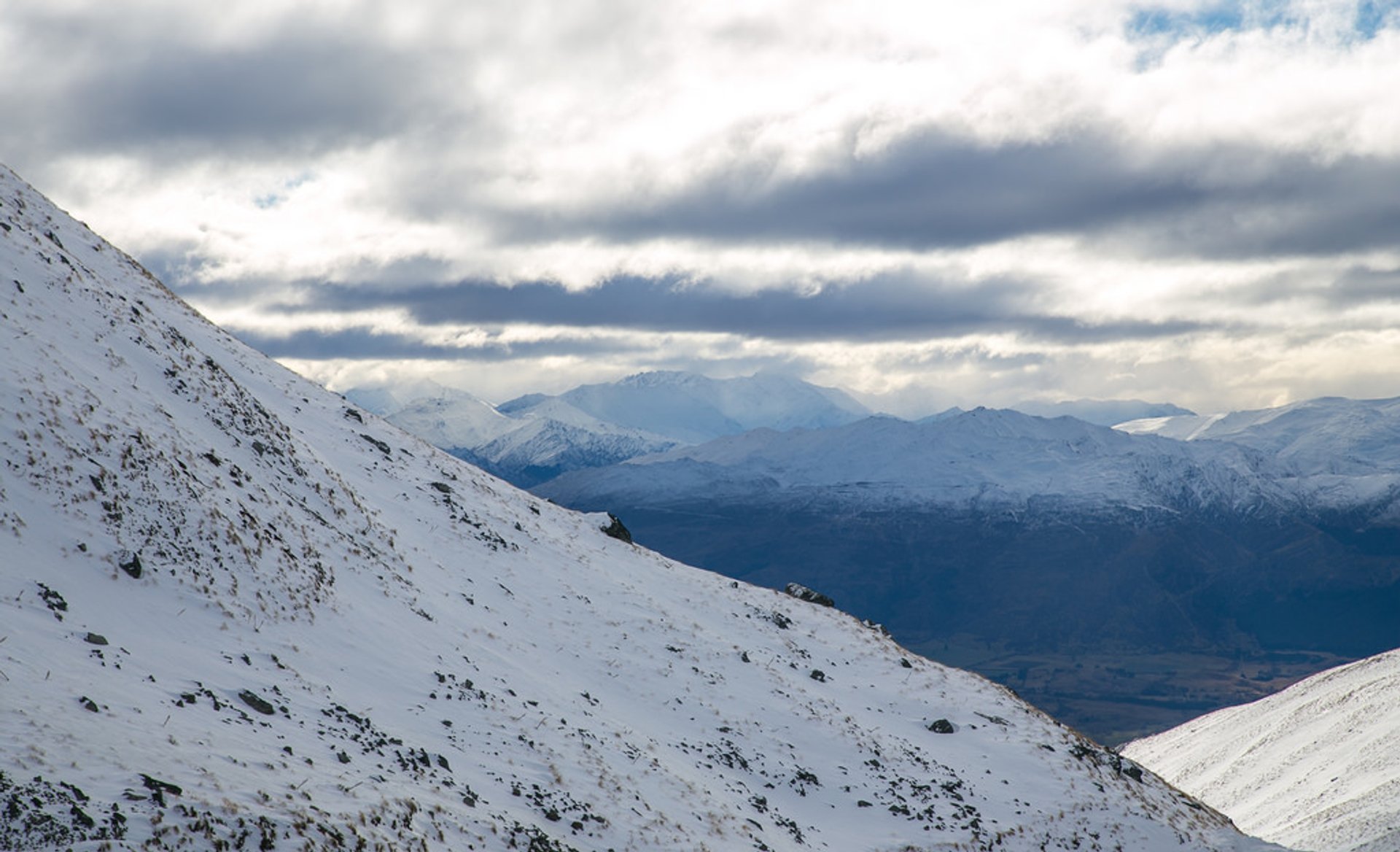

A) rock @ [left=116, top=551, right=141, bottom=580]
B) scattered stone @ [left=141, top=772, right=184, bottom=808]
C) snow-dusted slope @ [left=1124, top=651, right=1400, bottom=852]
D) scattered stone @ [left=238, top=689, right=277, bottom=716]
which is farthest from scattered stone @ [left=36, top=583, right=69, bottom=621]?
snow-dusted slope @ [left=1124, top=651, right=1400, bottom=852]

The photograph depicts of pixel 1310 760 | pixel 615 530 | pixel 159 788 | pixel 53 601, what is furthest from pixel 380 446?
pixel 1310 760

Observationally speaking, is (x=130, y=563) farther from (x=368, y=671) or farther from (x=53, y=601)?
(x=368, y=671)

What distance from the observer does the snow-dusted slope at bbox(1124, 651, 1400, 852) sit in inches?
2862

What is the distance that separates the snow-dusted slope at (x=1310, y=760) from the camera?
238 feet

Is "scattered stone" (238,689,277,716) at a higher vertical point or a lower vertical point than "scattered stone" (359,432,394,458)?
lower

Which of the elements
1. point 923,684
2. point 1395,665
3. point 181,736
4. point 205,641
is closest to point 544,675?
point 205,641

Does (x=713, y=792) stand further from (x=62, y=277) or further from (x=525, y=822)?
(x=62, y=277)

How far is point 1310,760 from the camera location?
103 metres

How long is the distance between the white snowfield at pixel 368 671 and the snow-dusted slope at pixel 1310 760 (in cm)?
4124

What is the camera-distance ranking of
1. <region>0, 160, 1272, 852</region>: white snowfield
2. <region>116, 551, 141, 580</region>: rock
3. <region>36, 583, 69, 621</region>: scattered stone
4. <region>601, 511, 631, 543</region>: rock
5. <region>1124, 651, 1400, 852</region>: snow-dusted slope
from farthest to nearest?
<region>1124, 651, 1400, 852</region>: snow-dusted slope < <region>601, 511, 631, 543</region>: rock < <region>116, 551, 141, 580</region>: rock < <region>36, 583, 69, 621</region>: scattered stone < <region>0, 160, 1272, 852</region>: white snowfield

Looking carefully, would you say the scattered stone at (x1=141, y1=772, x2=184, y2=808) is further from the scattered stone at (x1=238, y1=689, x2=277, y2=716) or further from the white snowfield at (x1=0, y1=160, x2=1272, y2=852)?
the scattered stone at (x1=238, y1=689, x2=277, y2=716)

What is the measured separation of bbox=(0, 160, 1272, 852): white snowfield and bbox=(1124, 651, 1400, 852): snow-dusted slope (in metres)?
41.2

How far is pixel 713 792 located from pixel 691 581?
22.9 metres

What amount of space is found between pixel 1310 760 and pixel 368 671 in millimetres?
106300
